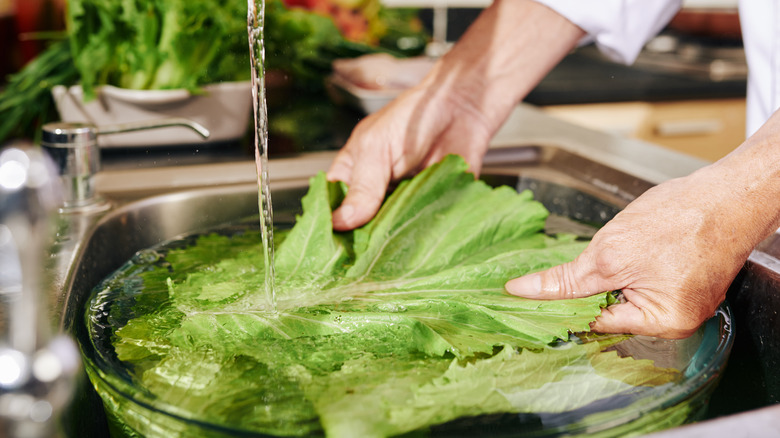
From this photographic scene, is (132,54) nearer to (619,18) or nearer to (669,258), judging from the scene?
(619,18)

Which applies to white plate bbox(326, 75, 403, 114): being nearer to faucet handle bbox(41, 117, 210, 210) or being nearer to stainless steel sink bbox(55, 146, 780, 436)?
stainless steel sink bbox(55, 146, 780, 436)

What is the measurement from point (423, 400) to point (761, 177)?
0.40 meters

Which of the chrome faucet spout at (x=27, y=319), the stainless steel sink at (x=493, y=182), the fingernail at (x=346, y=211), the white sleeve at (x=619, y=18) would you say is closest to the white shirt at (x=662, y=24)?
the white sleeve at (x=619, y=18)

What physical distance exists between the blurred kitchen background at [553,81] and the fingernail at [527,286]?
617mm

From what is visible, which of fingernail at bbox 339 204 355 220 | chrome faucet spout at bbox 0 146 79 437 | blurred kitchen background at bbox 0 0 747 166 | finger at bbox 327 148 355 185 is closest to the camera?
chrome faucet spout at bbox 0 146 79 437

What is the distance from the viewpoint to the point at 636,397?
0.45 m

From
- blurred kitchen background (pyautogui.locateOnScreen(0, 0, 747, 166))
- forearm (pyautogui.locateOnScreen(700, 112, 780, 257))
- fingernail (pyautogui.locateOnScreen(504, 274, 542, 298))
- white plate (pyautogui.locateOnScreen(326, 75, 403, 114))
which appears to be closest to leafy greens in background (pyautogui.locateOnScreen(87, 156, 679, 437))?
fingernail (pyautogui.locateOnScreen(504, 274, 542, 298))

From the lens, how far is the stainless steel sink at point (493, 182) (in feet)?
2.08

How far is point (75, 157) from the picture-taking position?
0.83 meters

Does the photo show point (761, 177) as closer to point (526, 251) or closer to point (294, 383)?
point (526, 251)

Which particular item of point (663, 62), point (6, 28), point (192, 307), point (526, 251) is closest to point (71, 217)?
point (192, 307)

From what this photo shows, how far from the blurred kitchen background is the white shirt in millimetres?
481

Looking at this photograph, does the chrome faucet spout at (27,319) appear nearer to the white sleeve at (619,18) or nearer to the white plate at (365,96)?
the white sleeve at (619,18)

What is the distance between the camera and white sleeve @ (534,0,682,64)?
0.94 m
